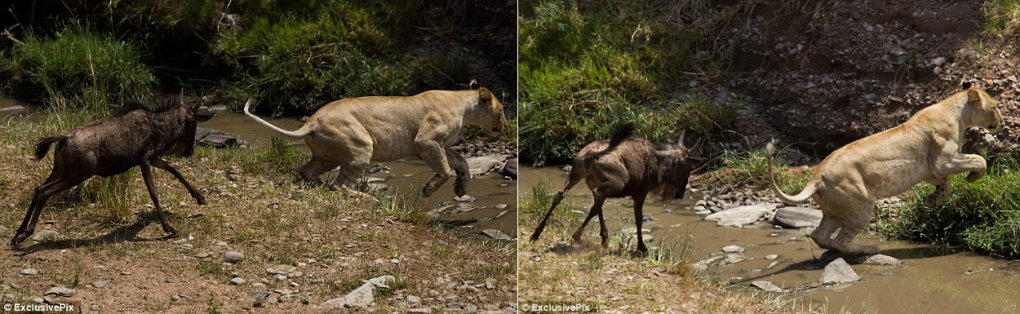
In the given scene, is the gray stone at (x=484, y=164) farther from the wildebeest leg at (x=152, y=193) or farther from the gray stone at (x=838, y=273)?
the gray stone at (x=838, y=273)

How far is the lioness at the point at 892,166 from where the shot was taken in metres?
7.19

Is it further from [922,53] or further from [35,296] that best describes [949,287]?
[35,296]

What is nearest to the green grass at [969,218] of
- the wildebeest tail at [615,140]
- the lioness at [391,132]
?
the wildebeest tail at [615,140]

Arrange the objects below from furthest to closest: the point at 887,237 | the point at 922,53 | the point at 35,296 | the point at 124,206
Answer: the point at 922,53
the point at 887,237
the point at 124,206
the point at 35,296

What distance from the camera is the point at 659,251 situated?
6727 mm

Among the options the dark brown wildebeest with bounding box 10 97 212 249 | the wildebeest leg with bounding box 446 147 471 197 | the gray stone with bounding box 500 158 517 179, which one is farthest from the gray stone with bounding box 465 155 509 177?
the dark brown wildebeest with bounding box 10 97 212 249

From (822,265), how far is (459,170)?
2.85 meters

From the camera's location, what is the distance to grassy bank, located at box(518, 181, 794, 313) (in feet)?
18.3

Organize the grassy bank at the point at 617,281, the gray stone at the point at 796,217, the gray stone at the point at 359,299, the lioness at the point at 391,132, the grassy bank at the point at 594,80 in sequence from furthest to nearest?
the grassy bank at the point at 594,80 → the gray stone at the point at 796,217 → the lioness at the point at 391,132 → the gray stone at the point at 359,299 → the grassy bank at the point at 617,281

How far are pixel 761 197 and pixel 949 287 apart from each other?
8.54 ft

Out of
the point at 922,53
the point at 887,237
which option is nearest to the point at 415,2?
the point at 922,53

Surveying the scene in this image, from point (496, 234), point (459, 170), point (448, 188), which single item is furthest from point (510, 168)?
point (496, 234)

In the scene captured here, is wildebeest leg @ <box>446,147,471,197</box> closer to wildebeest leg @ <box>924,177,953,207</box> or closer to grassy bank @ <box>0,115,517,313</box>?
grassy bank @ <box>0,115,517,313</box>

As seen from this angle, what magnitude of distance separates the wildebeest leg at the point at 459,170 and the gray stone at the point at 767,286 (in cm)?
260
